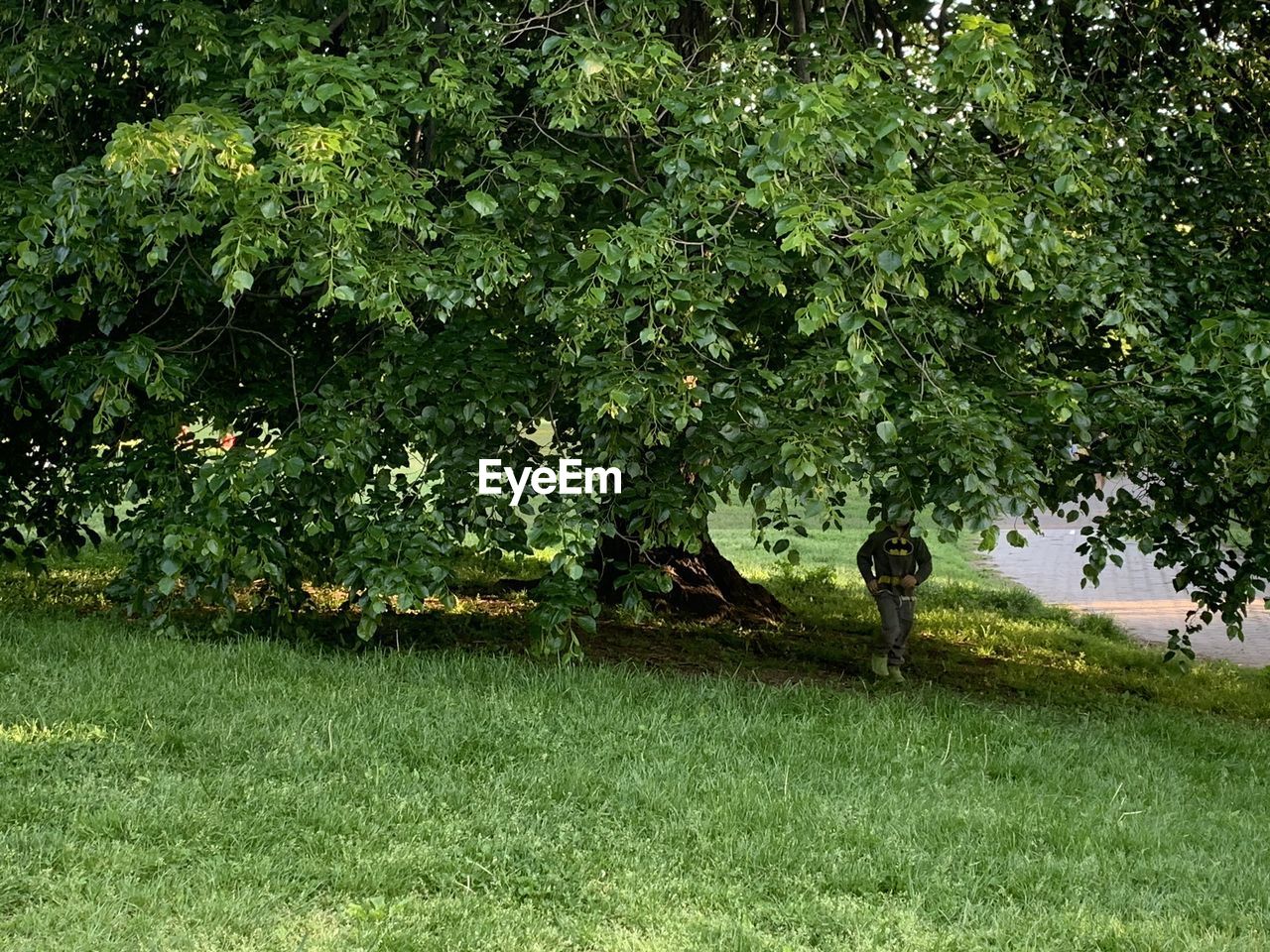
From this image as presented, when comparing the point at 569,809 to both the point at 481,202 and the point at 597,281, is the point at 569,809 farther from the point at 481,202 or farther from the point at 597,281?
the point at 481,202

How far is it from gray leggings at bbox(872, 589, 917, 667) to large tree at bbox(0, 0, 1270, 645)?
1.82 m

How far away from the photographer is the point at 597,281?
5.36 m

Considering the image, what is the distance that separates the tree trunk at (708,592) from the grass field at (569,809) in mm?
2953

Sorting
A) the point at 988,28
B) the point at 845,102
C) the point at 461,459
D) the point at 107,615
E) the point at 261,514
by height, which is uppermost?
the point at 988,28

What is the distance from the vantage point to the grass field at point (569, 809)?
143 inches

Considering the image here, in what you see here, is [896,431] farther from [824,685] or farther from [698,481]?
[824,685]

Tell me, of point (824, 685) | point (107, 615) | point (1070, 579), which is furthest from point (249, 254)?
point (1070, 579)

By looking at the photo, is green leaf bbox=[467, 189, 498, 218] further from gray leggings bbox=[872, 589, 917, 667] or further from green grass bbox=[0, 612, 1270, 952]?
gray leggings bbox=[872, 589, 917, 667]

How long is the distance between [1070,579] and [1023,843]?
41.9 feet

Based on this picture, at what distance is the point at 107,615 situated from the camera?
734 centimetres

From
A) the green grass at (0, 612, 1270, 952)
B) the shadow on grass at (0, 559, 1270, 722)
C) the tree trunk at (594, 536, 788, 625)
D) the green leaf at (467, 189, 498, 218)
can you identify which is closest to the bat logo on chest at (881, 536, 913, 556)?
the shadow on grass at (0, 559, 1270, 722)
